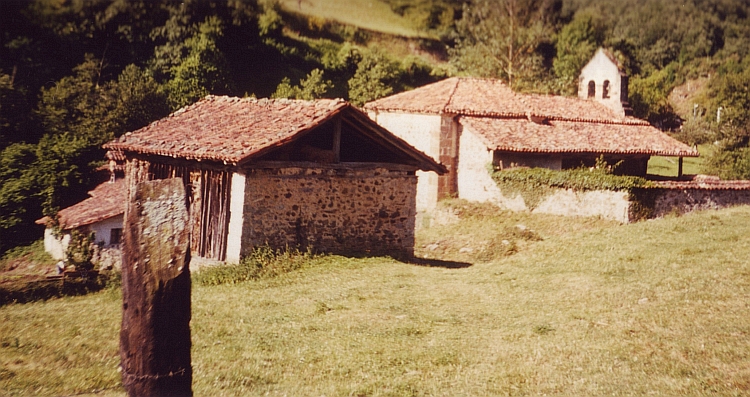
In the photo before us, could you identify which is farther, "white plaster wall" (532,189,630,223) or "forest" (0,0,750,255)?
"forest" (0,0,750,255)

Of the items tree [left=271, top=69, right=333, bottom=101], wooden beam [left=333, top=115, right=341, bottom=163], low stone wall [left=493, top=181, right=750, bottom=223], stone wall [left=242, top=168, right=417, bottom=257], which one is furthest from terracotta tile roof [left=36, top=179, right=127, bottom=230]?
low stone wall [left=493, top=181, right=750, bottom=223]

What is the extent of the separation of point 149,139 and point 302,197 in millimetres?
4431

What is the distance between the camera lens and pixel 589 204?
2366 cm

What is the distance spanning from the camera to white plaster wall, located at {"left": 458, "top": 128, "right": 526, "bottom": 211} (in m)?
27.2

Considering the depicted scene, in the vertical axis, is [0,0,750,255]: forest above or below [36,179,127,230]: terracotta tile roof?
above

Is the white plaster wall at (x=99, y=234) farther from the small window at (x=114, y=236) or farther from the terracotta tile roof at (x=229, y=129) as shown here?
the terracotta tile roof at (x=229, y=129)

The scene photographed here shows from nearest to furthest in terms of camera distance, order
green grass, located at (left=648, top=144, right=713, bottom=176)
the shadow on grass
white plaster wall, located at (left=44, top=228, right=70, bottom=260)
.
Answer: the shadow on grass → white plaster wall, located at (left=44, top=228, right=70, bottom=260) → green grass, located at (left=648, top=144, right=713, bottom=176)

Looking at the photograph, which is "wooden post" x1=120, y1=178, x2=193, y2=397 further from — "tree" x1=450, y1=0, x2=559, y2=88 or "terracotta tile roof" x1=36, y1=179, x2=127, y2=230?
"tree" x1=450, y1=0, x2=559, y2=88

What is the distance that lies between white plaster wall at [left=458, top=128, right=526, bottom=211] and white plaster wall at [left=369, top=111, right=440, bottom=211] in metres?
1.08

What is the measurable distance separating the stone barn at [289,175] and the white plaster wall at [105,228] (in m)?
5.19

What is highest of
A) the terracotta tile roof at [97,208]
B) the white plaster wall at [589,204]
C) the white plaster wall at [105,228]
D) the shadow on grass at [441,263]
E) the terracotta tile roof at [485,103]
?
the terracotta tile roof at [485,103]

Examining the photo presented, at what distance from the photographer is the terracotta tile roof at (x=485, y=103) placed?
97.8 feet

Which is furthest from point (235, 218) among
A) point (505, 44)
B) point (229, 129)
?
point (505, 44)

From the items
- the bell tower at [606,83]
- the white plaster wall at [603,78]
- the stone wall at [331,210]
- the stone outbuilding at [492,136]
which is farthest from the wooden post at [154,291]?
the white plaster wall at [603,78]
